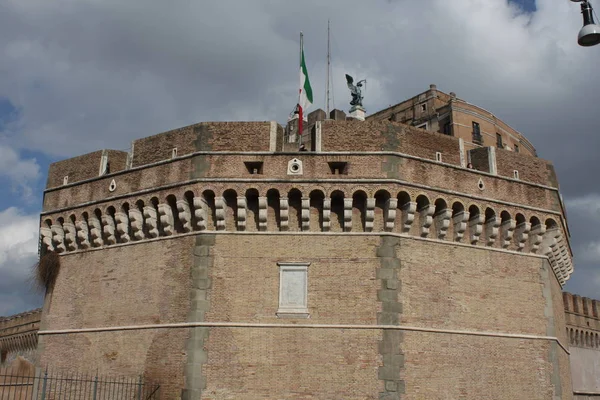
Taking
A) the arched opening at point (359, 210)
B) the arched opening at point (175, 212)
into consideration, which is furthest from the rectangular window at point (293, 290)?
the arched opening at point (175, 212)

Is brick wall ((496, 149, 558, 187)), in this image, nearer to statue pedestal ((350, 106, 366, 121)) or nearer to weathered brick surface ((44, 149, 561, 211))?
weathered brick surface ((44, 149, 561, 211))

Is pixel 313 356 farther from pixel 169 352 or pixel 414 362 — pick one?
pixel 169 352

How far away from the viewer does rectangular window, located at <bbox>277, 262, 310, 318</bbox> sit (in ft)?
49.2

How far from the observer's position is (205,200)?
15852mm

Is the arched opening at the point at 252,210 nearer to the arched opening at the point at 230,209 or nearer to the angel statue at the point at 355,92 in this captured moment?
the arched opening at the point at 230,209

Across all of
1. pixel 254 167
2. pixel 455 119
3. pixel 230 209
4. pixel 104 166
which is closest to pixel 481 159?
pixel 254 167

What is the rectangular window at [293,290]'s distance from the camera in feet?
49.2

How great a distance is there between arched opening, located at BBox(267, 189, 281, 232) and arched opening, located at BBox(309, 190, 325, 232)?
836mm

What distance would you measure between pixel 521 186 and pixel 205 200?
8906 mm

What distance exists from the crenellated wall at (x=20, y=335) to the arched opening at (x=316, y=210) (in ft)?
88.0

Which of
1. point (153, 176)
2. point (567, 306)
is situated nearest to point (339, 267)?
point (153, 176)

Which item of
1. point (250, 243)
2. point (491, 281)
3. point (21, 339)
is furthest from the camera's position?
point (21, 339)

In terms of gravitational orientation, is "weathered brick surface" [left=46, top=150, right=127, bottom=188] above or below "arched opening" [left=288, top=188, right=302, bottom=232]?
above

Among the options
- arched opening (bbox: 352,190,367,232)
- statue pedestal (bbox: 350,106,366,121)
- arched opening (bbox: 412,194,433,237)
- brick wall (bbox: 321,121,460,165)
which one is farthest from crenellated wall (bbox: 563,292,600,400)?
arched opening (bbox: 352,190,367,232)
